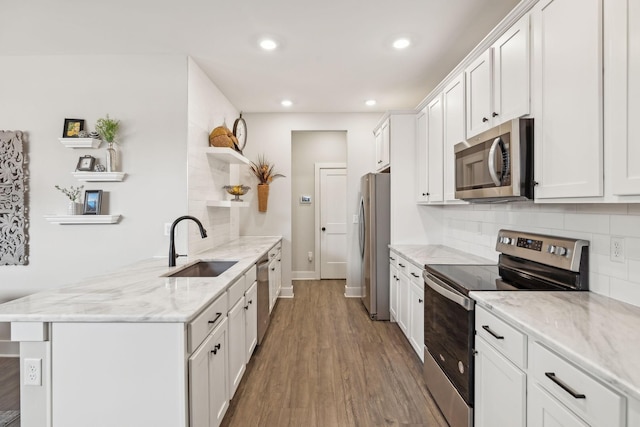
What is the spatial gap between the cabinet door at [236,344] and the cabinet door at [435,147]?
196 centimetres

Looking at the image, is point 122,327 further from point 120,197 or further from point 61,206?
point 61,206

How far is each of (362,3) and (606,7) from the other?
1.35 meters

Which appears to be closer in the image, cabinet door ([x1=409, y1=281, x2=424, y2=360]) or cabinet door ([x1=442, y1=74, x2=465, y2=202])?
cabinet door ([x1=442, y1=74, x2=465, y2=202])

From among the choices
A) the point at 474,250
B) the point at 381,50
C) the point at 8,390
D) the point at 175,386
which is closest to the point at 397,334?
the point at 474,250

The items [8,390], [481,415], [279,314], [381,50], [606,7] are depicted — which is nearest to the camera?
[606,7]

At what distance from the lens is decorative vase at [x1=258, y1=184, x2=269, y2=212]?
15.3 ft

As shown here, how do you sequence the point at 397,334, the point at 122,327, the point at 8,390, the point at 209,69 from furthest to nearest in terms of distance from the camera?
the point at 397,334 < the point at 209,69 < the point at 8,390 < the point at 122,327

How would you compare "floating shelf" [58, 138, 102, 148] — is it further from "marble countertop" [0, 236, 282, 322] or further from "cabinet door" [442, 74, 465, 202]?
"cabinet door" [442, 74, 465, 202]

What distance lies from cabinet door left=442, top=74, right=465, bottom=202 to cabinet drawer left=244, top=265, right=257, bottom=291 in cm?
175

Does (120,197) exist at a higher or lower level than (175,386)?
higher

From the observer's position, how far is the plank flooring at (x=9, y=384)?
7.32ft

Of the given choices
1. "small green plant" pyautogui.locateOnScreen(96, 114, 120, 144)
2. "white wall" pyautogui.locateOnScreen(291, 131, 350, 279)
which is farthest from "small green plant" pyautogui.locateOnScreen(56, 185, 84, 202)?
"white wall" pyautogui.locateOnScreen(291, 131, 350, 279)

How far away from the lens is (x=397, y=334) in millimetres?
3373

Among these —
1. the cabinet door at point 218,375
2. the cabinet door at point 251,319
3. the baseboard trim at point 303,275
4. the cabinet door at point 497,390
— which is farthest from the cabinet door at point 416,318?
the baseboard trim at point 303,275
